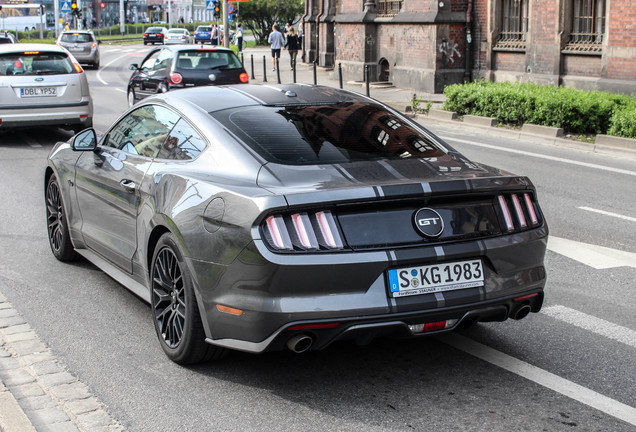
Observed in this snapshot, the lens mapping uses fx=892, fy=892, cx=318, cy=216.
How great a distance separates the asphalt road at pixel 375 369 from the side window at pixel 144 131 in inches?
43.5

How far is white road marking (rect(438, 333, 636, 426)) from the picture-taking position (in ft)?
14.1

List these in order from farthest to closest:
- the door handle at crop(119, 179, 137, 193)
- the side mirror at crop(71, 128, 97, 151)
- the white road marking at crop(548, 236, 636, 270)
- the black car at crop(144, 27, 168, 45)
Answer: the black car at crop(144, 27, 168, 45) → the white road marking at crop(548, 236, 636, 270) → the side mirror at crop(71, 128, 97, 151) → the door handle at crop(119, 179, 137, 193)

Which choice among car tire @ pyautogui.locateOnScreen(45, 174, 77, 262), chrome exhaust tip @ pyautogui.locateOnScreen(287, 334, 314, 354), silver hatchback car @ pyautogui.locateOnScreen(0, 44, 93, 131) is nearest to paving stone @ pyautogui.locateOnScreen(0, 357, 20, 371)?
chrome exhaust tip @ pyautogui.locateOnScreen(287, 334, 314, 354)

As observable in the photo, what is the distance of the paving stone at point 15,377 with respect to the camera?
4629 millimetres

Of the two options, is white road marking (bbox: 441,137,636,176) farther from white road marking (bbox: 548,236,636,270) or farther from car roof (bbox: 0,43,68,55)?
car roof (bbox: 0,43,68,55)

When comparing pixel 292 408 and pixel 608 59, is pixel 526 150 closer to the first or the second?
pixel 608 59

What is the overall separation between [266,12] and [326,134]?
80519mm

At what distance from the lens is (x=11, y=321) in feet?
18.8

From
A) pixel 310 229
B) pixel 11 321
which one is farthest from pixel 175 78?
pixel 310 229

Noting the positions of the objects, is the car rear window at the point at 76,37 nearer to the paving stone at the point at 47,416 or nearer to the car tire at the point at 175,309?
the car tire at the point at 175,309

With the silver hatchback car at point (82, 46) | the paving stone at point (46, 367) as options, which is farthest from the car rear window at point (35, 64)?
the silver hatchback car at point (82, 46)

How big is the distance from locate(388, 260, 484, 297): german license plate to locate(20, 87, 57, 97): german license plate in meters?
12.4

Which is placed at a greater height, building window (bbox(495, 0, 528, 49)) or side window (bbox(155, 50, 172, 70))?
building window (bbox(495, 0, 528, 49))

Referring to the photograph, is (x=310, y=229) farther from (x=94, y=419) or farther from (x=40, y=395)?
(x=40, y=395)
